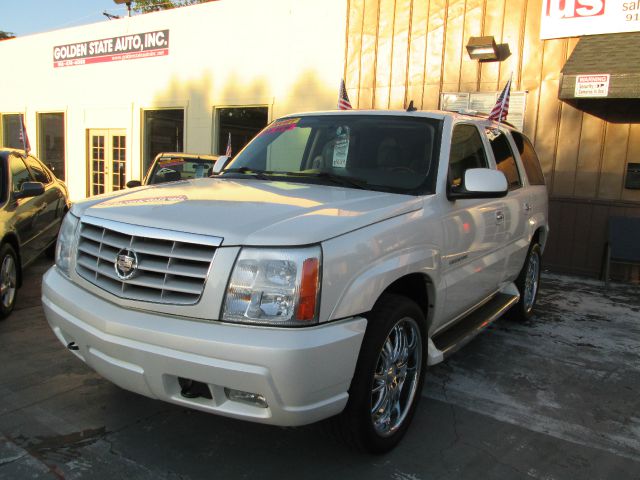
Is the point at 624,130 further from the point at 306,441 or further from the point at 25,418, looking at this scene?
the point at 25,418

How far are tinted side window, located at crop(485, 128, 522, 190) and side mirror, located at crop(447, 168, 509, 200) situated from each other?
3.95ft

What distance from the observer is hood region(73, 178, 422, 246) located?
250 centimetres

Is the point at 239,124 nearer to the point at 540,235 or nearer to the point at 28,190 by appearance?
the point at 28,190

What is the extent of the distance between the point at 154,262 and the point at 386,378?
1339 millimetres

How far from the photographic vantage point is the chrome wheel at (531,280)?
18.6 feet

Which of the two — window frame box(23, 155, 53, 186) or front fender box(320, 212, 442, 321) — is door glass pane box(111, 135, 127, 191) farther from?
front fender box(320, 212, 442, 321)

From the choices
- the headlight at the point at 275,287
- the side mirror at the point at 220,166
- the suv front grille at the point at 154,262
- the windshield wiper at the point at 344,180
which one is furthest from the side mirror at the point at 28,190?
the headlight at the point at 275,287

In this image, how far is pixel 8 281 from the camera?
526 cm

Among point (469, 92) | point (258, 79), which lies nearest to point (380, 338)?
point (469, 92)

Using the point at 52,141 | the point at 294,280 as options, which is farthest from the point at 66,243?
the point at 52,141

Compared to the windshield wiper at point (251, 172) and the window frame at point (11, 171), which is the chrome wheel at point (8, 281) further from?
the windshield wiper at point (251, 172)

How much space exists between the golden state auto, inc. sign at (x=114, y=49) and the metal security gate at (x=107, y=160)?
6.37ft

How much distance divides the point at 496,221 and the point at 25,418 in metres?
3.48

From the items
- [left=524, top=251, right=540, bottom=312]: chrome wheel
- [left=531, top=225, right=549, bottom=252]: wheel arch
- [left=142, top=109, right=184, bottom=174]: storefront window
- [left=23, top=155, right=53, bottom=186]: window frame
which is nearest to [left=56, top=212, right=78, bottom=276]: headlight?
[left=23, top=155, right=53, bottom=186]: window frame
